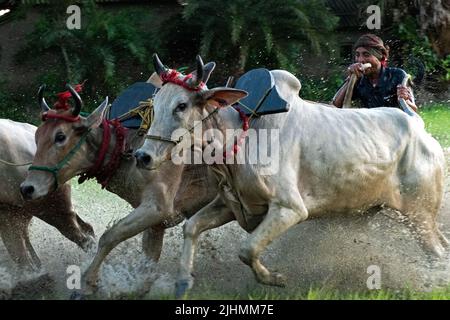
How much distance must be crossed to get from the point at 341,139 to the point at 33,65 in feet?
31.7

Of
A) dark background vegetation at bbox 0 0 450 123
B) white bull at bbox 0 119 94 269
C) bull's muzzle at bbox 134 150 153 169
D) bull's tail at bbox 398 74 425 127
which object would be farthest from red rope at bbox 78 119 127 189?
dark background vegetation at bbox 0 0 450 123

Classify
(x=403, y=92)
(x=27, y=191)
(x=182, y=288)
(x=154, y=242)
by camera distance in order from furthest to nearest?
(x=403, y=92), (x=154, y=242), (x=27, y=191), (x=182, y=288)

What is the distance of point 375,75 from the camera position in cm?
683

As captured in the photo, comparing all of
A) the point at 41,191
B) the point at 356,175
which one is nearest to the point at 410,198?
the point at 356,175

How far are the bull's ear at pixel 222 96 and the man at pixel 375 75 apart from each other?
5.12ft

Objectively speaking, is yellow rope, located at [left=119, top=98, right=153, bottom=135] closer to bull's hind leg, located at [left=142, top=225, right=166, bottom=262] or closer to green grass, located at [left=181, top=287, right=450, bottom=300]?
bull's hind leg, located at [left=142, top=225, right=166, bottom=262]

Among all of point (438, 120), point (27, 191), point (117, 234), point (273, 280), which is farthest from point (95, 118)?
point (438, 120)

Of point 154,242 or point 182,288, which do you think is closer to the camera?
point 182,288

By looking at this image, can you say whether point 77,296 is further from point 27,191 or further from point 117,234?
point 27,191

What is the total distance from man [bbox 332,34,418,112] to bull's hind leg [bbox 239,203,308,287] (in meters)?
1.61

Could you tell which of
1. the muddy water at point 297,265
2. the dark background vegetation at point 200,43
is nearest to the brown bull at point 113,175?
the muddy water at point 297,265

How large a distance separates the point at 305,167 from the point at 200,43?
842 centimetres

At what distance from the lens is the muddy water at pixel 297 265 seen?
19.6 feet

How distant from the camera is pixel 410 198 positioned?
6.11 metres
